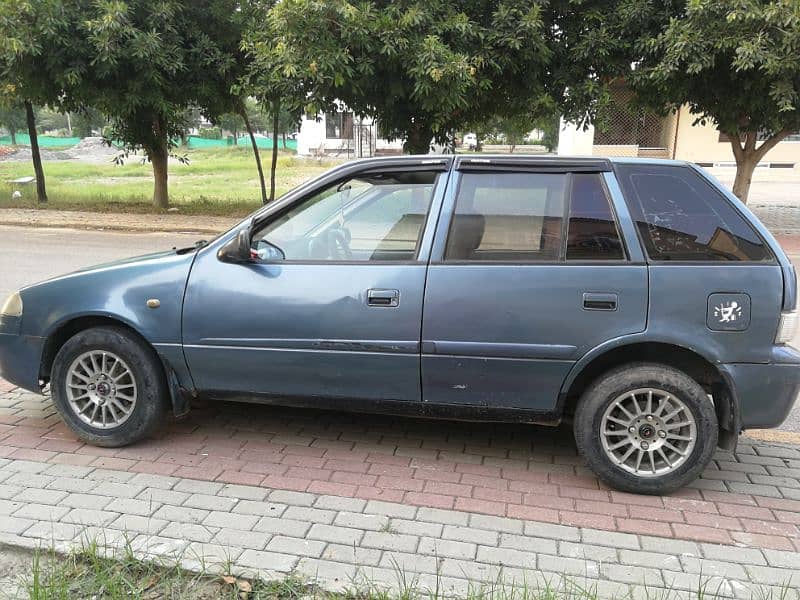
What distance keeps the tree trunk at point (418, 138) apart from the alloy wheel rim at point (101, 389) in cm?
1076

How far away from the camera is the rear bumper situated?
3.39 metres

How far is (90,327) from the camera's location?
4.03 meters

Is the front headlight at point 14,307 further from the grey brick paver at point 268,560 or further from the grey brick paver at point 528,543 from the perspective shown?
the grey brick paver at point 528,543

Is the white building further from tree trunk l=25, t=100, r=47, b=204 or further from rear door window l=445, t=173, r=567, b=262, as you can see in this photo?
rear door window l=445, t=173, r=567, b=262

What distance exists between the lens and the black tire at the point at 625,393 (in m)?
3.46

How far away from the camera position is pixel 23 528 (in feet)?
10.2

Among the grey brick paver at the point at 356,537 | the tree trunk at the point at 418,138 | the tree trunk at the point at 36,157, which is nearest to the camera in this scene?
the grey brick paver at the point at 356,537

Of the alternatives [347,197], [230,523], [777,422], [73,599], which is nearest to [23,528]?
[73,599]

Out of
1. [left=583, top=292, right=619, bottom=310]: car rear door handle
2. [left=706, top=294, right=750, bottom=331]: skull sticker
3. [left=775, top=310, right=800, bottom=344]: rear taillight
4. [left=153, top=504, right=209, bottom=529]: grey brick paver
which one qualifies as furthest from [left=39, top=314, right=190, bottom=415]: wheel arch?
[left=775, top=310, right=800, bottom=344]: rear taillight

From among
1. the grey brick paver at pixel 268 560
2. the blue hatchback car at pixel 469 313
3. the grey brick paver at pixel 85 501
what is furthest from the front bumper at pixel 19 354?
the grey brick paver at pixel 268 560

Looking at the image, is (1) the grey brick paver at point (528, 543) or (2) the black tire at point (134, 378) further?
(2) the black tire at point (134, 378)

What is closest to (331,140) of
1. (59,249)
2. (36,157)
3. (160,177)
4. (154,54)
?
(36,157)

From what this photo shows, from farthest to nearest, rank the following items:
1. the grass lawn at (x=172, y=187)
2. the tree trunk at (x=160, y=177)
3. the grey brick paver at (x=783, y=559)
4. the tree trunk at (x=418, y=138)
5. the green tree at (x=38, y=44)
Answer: the grass lawn at (x=172, y=187), the tree trunk at (x=160, y=177), the tree trunk at (x=418, y=138), the green tree at (x=38, y=44), the grey brick paver at (x=783, y=559)

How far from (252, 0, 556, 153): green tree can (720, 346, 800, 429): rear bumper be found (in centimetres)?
822
